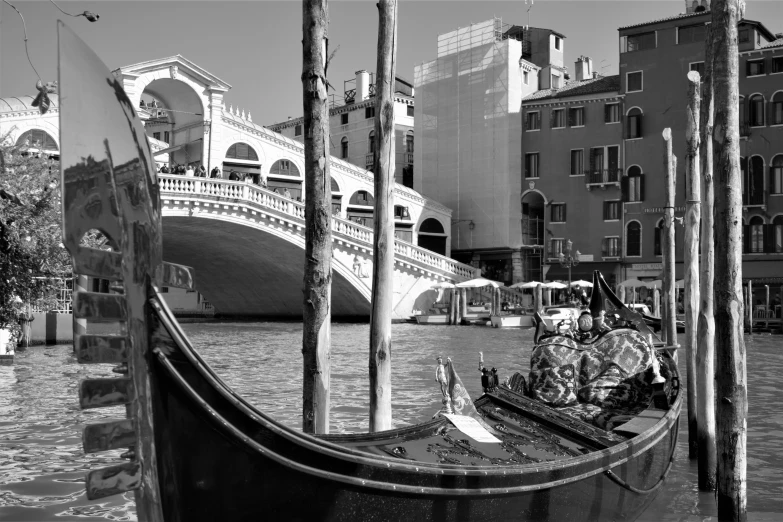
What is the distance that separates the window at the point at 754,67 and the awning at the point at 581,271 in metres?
5.36

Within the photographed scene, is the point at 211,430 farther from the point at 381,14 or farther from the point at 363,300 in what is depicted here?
the point at 363,300

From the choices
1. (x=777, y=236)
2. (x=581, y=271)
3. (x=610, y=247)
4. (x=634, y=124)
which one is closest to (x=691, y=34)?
(x=634, y=124)

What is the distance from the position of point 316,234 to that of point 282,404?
159 inches

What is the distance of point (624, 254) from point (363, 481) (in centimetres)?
1930

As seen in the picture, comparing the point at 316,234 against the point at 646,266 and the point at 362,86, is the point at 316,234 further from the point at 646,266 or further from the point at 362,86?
the point at 362,86

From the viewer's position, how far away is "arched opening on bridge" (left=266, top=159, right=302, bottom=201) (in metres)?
22.1

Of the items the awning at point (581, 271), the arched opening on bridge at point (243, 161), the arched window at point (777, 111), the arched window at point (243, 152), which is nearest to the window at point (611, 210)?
the awning at point (581, 271)

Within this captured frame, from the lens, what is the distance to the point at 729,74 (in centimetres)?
348

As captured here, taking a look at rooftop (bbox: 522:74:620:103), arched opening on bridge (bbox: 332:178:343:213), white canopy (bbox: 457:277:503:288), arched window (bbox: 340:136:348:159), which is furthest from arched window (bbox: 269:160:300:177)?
rooftop (bbox: 522:74:620:103)

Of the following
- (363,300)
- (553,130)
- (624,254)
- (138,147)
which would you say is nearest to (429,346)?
(363,300)

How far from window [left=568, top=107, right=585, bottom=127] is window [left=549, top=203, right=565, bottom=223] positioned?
6.88ft

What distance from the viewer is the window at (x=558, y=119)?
71.2 feet

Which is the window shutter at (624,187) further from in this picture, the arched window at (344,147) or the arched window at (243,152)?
the arched window at (344,147)

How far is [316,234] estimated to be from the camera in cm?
329
